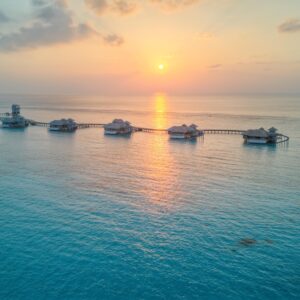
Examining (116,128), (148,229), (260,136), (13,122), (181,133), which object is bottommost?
(148,229)

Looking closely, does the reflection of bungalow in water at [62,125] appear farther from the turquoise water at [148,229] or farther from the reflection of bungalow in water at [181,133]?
the turquoise water at [148,229]

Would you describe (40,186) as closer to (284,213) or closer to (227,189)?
(227,189)

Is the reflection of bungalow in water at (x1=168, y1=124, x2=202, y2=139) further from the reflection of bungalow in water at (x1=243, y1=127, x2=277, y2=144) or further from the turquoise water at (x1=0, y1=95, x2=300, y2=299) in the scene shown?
the turquoise water at (x1=0, y1=95, x2=300, y2=299)

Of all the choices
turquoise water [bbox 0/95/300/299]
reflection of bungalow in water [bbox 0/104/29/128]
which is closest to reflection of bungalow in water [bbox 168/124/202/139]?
turquoise water [bbox 0/95/300/299]

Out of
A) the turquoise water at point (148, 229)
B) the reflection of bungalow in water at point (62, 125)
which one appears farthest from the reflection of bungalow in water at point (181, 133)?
the reflection of bungalow in water at point (62, 125)

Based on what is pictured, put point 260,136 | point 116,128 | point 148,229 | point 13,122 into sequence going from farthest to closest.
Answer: point 13,122 → point 116,128 → point 260,136 → point 148,229

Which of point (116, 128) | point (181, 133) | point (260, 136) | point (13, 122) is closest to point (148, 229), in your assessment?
point (260, 136)

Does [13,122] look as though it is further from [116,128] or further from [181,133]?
[181,133]

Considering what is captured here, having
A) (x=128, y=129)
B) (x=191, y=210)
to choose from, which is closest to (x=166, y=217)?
(x=191, y=210)
